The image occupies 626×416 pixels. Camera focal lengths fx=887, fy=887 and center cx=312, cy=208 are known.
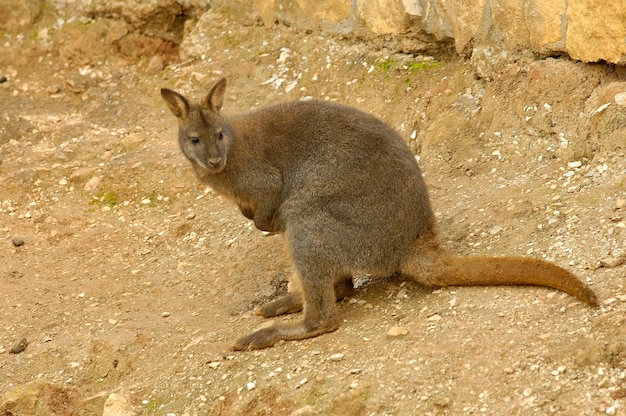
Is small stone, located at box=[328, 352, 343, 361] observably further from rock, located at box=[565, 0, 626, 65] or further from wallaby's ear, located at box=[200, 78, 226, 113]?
rock, located at box=[565, 0, 626, 65]

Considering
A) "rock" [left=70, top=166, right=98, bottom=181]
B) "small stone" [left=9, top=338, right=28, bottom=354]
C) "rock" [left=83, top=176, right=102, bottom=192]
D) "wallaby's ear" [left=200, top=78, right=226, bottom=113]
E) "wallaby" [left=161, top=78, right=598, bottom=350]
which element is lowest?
"small stone" [left=9, top=338, right=28, bottom=354]

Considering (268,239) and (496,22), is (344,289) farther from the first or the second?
(496,22)

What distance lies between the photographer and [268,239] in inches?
273

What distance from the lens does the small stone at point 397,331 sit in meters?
5.16

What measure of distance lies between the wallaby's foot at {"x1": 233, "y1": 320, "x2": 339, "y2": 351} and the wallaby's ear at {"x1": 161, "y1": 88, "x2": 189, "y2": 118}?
1684 millimetres

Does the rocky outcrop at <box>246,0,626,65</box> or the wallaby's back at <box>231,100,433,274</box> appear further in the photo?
the rocky outcrop at <box>246,0,626,65</box>

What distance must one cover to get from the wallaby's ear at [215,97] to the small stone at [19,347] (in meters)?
2.12

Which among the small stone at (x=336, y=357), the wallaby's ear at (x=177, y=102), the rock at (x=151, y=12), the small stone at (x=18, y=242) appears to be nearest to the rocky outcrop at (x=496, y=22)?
the rock at (x=151, y=12)

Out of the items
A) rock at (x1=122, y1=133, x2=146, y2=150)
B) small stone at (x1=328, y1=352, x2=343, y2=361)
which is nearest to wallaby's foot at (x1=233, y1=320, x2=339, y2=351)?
small stone at (x1=328, y1=352, x2=343, y2=361)

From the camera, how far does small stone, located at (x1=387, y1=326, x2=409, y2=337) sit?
5.16 meters

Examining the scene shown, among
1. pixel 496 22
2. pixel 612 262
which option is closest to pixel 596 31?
pixel 496 22

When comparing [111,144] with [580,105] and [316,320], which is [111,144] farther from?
[580,105]

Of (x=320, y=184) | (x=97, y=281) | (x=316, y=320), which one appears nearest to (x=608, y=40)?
(x=320, y=184)

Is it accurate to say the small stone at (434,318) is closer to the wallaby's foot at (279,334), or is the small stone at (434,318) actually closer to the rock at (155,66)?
the wallaby's foot at (279,334)
